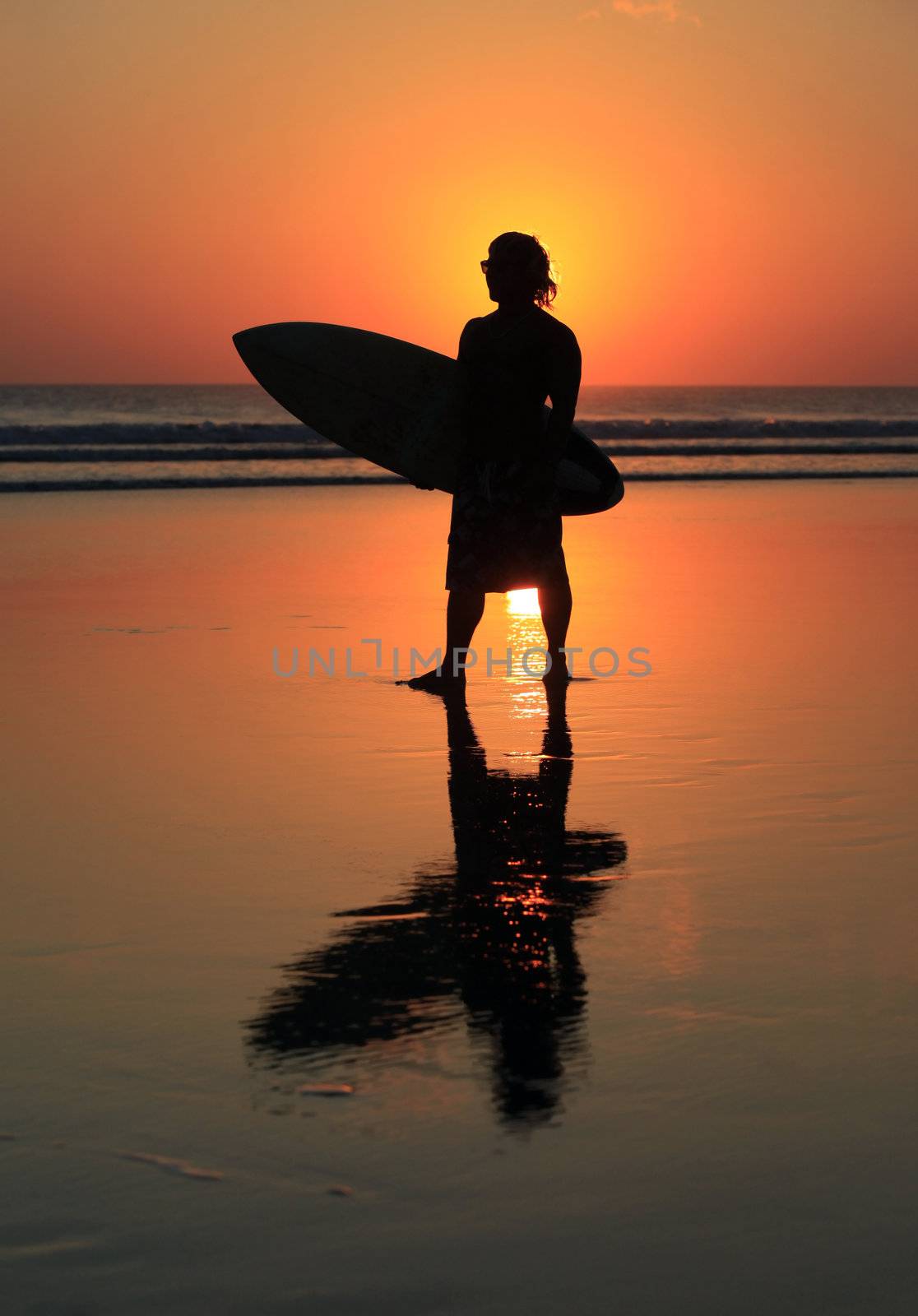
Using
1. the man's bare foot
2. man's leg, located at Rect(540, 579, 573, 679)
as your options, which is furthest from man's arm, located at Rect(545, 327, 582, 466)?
the man's bare foot

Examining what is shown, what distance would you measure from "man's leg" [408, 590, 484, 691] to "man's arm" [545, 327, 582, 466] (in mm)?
634

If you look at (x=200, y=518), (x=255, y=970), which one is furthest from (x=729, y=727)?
(x=200, y=518)

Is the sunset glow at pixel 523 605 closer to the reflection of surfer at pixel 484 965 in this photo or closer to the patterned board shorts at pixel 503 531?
the patterned board shorts at pixel 503 531

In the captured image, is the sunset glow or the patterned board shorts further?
the sunset glow

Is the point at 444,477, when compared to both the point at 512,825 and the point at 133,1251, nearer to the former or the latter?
the point at 512,825

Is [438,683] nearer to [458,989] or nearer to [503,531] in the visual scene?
[503,531]

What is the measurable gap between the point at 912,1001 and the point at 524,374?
384cm

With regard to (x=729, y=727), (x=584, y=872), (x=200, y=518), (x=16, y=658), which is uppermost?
(x=200, y=518)

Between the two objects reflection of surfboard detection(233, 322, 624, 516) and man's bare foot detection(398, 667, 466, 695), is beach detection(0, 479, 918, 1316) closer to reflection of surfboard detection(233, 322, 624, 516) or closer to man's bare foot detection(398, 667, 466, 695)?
man's bare foot detection(398, 667, 466, 695)

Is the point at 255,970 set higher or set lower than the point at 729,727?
lower

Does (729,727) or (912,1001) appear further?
(729,727)

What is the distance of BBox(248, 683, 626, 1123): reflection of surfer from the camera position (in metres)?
2.63

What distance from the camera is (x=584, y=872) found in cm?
372

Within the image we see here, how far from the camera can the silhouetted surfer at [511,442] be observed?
6219mm
